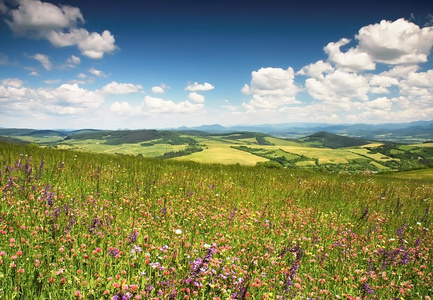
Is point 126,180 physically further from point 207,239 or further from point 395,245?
point 395,245

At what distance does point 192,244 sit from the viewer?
14.1 feet

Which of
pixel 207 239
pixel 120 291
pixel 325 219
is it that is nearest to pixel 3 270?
pixel 120 291

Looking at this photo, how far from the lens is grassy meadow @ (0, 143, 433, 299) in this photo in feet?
9.55

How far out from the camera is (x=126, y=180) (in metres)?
9.04

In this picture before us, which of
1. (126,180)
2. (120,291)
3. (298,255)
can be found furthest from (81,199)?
(298,255)

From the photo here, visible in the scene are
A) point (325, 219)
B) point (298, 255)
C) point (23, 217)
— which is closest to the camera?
point (298, 255)

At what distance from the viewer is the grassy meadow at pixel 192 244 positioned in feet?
9.55

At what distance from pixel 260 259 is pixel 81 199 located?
432cm

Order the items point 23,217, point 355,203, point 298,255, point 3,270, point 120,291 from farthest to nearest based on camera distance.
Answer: point 355,203 → point 23,217 → point 298,255 → point 3,270 → point 120,291

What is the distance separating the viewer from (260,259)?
4.21 m

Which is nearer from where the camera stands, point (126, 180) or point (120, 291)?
point (120, 291)

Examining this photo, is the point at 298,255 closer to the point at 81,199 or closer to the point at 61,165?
the point at 81,199

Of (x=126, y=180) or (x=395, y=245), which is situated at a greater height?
(x=126, y=180)

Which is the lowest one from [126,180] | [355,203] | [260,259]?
[355,203]
